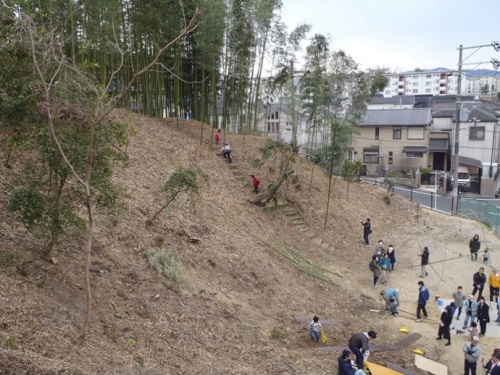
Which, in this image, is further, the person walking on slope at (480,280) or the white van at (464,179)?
the white van at (464,179)

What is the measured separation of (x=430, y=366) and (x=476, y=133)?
32761mm

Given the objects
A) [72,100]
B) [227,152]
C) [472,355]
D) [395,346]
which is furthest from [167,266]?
[227,152]

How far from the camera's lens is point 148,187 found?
13695 millimetres

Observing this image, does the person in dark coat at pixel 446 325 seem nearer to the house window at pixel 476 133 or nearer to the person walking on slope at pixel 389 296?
the person walking on slope at pixel 389 296

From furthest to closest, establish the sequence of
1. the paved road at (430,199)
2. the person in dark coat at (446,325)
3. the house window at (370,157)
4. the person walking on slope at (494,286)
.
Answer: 1. the house window at (370,157)
2. the paved road at (430,199)
3. the person walking on slope at (494,286)
4. the person in dark coat at (446,325)

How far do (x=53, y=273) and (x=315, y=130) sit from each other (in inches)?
759

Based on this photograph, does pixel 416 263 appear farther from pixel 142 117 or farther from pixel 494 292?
pixel 142 117

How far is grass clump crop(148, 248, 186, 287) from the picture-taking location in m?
9.78

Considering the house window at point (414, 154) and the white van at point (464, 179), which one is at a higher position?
the house window at point (414, 154)

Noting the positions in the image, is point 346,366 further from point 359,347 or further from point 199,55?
point 199,55

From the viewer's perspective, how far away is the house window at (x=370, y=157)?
37.3 meters

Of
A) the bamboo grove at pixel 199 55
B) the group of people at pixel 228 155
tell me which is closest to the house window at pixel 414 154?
the bamboo grove at pixel 199 55

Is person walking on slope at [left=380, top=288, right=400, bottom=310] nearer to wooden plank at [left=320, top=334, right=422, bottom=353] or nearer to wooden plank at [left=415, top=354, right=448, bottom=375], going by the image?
wooden plank at [left=320, top=334, right=422, bottom=353]

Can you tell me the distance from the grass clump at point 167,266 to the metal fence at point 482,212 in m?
14.6
